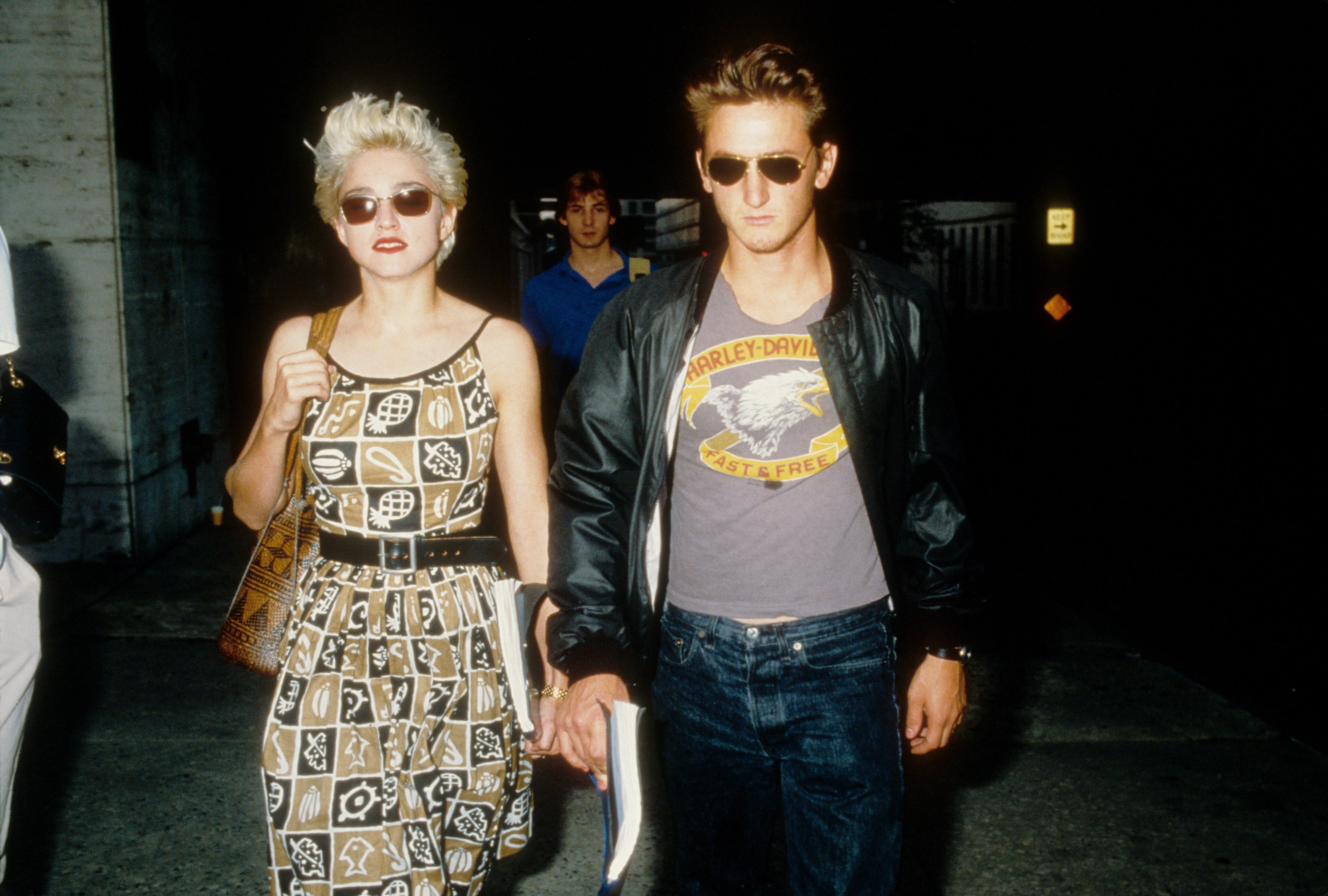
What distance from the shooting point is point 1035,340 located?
13945 millimetres

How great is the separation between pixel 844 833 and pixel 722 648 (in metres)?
0.43

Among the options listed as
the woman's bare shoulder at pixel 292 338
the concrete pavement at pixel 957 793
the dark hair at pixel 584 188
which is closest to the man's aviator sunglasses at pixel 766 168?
the woman's bare shoulder at pixel 292 338

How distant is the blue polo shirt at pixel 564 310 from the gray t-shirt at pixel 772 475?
9.84 feet

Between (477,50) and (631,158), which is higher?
(477,50)

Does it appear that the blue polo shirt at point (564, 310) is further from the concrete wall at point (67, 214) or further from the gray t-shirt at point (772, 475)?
the gray t-shirt at point (772, 475)

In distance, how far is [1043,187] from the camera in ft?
43.2

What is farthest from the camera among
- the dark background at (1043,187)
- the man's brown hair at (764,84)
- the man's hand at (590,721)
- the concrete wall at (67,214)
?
the dark background at (1043,187)

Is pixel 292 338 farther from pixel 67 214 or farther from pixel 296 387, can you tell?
pixel 67 214

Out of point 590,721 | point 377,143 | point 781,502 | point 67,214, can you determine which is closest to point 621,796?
point 590,721

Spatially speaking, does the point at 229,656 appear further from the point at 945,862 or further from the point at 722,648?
the point at 945,862

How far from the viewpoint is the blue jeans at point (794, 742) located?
2.08 metres

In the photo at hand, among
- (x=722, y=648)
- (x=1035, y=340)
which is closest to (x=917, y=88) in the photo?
(x=1035, y=340)

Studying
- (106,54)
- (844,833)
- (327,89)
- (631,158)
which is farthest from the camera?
(631,158)

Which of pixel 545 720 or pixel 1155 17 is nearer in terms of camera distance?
pixel 545 720
